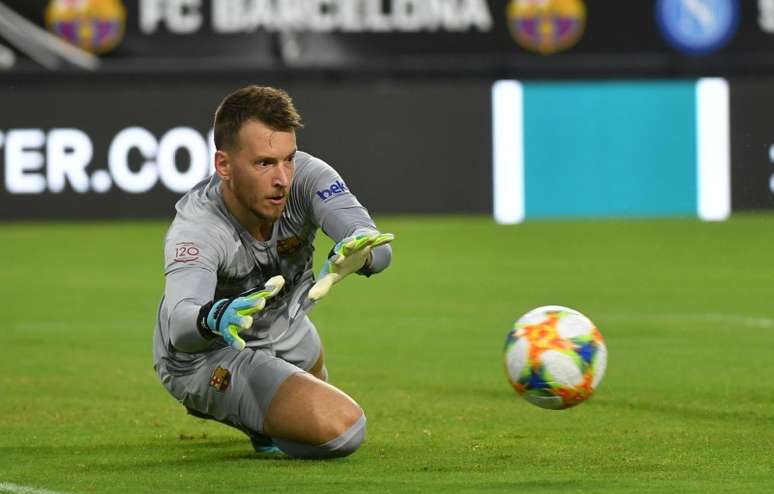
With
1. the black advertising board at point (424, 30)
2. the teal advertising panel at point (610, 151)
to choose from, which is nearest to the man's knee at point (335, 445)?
the teal advertising panel at point (610, 151)

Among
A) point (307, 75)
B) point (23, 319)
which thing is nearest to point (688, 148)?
point (307, 75)

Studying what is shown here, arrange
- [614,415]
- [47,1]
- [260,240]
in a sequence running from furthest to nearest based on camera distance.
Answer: [47,1]
[614,415]
[260,240]

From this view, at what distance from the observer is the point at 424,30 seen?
74.6ft

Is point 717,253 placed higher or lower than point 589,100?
lower

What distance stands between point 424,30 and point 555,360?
16229 millimetres

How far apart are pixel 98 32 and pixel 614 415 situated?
15.1m

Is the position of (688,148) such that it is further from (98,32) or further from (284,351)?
(284,351)

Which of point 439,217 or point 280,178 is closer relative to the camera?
point 280,178

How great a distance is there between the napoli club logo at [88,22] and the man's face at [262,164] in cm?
1532

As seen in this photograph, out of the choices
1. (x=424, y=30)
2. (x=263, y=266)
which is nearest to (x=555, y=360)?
(x=263, y=266)

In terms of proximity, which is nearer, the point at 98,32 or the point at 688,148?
the point at 688,148

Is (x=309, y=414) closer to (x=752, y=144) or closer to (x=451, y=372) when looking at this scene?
(x=451, y=372)

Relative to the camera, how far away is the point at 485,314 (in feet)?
40.3

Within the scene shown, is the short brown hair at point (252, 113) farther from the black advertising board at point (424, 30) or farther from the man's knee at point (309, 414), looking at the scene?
the black advertising board at point (424, 30)
